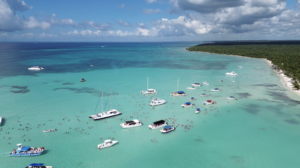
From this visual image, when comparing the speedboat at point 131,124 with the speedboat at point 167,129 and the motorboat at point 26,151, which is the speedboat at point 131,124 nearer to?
the speedboat at point 167,129

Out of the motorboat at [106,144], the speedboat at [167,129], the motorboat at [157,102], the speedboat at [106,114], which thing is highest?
the motorboat at [157,102]

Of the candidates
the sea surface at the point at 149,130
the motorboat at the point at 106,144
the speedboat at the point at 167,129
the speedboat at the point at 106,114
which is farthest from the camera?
the speedboat at the point at 106,114

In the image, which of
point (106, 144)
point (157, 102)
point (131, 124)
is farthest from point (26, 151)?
point (157, 102)

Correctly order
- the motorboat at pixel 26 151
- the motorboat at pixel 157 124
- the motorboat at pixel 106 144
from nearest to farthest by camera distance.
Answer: the motorboat at pixel 26 151 < the motorboat at pixel 106 144 < the motorboat at pixel 157 124

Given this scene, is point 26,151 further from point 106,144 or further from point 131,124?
point 131,124

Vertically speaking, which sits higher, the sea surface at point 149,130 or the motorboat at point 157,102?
the motorboat at point 157,102

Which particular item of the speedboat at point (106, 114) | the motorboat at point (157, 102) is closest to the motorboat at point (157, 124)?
the speedboat at point (106, 114)

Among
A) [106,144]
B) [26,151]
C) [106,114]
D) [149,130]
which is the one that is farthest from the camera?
[106,114]

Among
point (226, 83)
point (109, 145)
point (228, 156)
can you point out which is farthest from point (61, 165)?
point (226, 83)

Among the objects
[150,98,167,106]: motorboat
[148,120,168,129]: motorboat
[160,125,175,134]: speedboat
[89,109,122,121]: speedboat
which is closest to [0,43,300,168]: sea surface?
[160,125,175,134]: speedboat

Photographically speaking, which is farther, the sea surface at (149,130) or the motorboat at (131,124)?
the motorboat at (131,124)

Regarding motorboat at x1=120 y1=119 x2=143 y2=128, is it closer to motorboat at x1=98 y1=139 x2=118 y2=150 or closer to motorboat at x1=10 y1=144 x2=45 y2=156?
motorboat at x1=98 y1=139 x2=118 y2=150

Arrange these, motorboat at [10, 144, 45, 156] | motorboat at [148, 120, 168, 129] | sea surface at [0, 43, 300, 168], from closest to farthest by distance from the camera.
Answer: motorboat at [10, 144, 45, 156], sea surface at [0, 43, 300, 168], motorboat at [148, 120, 168, 129]
